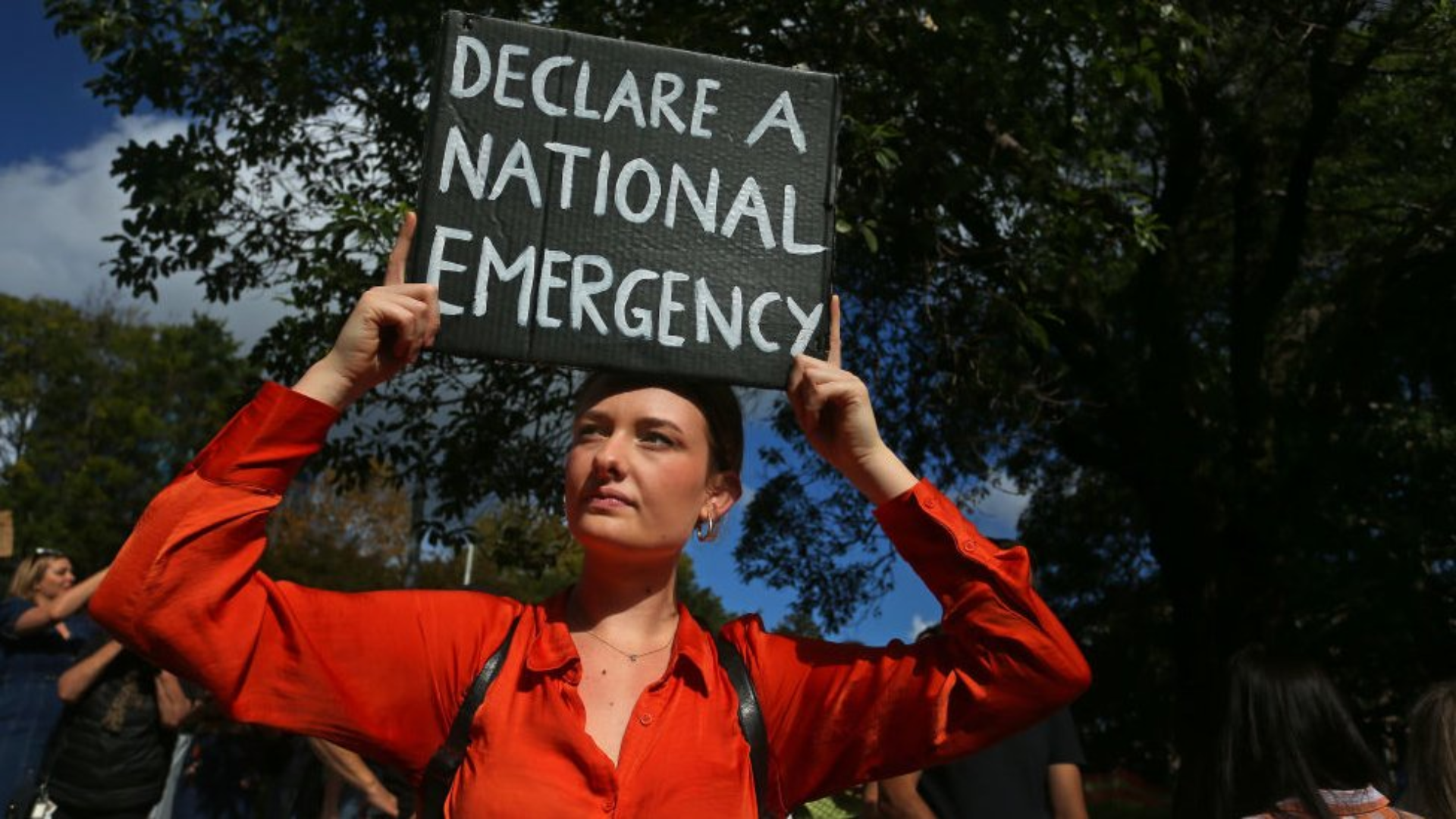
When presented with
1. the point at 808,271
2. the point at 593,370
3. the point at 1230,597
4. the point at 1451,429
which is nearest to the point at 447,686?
the point at 593,370

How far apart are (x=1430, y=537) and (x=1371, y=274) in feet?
7.44

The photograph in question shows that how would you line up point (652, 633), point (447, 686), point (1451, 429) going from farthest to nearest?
1. point (1451, 429)
2. point (652, 633)
3. point (447, 686)

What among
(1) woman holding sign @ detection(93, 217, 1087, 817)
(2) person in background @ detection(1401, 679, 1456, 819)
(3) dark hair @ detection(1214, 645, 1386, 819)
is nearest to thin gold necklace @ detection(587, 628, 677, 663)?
(1) woman holding sign @ detection(93, 217, 1087, 817)

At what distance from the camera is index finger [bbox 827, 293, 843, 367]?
225 cm

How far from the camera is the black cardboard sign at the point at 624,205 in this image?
7.04 feet

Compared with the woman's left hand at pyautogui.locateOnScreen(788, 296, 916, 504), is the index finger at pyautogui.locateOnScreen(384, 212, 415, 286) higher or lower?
higher

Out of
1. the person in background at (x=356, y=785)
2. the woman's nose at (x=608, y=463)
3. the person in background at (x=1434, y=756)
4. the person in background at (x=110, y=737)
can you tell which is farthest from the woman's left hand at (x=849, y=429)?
the person in background at (x=110, y=737)

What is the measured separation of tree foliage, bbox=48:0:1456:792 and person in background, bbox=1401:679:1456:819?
11.4 feet

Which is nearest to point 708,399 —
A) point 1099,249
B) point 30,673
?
point 30,673

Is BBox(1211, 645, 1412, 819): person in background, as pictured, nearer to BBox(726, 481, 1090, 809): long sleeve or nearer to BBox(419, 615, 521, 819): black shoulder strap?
BBox(726, 481, 1090, 809): long sleeve

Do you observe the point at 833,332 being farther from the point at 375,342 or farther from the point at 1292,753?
the point at 1292,753

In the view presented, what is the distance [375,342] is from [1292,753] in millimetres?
2222

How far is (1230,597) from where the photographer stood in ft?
32.7

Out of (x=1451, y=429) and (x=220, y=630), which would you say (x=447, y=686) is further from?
(x=1451, y=429)
